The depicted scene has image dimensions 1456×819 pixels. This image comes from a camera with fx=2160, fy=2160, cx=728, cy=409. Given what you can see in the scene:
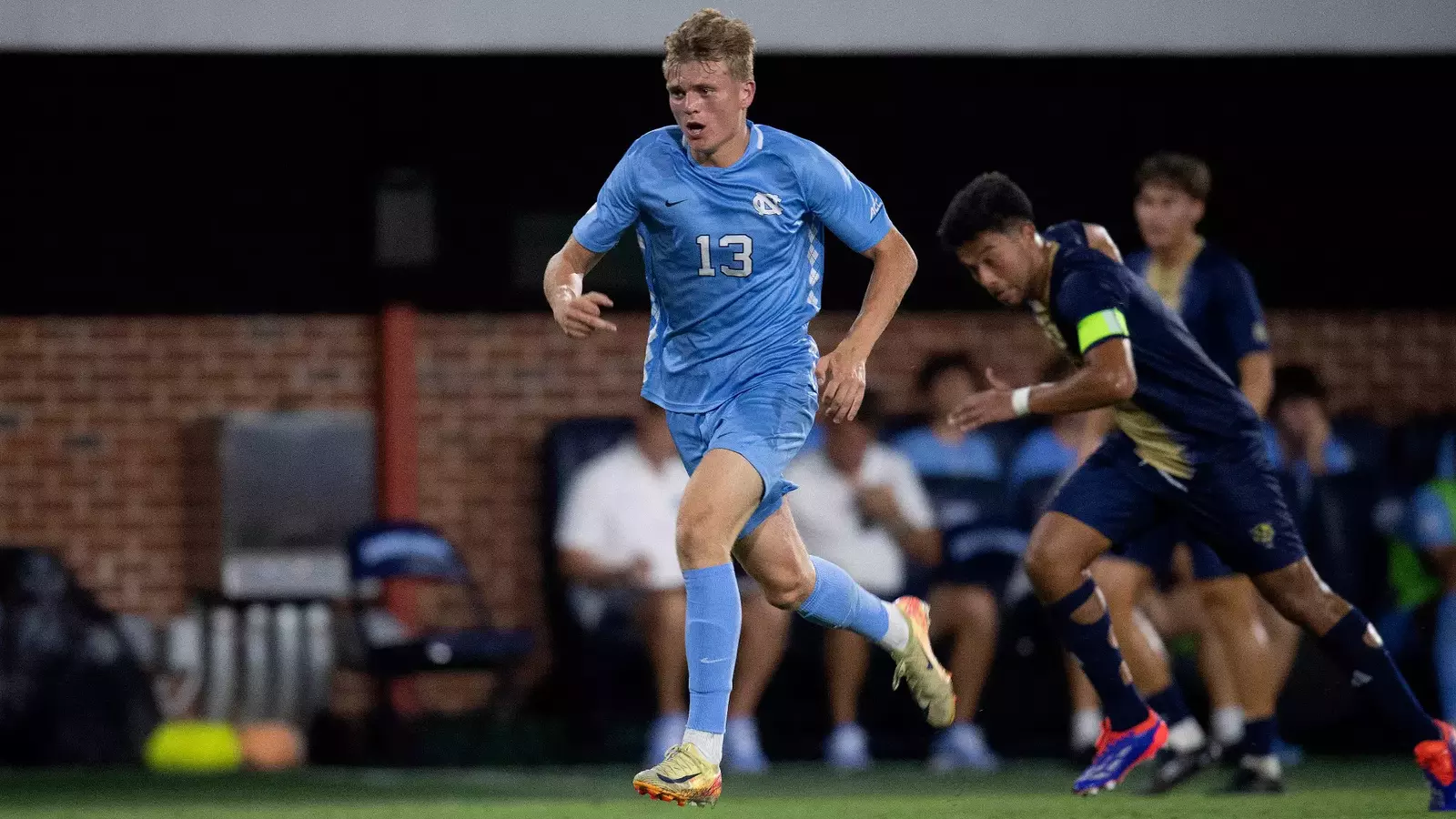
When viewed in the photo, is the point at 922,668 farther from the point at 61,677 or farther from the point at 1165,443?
the point at 61,677

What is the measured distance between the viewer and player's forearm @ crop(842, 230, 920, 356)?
19.4ft

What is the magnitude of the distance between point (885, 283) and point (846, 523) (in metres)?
4.19

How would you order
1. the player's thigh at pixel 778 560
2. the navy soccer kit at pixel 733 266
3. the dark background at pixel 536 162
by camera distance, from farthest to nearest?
the dark background at pixel 536 162 → the player's thigh at pixel 778 560 → the navy soccer kit at pixel 733 266

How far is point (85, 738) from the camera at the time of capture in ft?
34.3

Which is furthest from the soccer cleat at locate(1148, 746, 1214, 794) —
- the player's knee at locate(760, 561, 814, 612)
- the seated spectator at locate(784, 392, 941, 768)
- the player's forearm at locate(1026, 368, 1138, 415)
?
the seated spectator at locate(784, 392, 941, 768)

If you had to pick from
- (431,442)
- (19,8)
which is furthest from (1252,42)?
(19,8)

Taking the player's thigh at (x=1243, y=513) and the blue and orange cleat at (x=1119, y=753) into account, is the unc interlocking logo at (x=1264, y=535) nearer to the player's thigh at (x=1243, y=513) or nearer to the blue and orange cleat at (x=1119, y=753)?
the player's thigh at (x=1243, y=513)

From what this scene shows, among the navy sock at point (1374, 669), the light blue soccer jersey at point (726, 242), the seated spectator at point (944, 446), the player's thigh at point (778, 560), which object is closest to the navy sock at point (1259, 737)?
the navy sock at point (1374, 669)

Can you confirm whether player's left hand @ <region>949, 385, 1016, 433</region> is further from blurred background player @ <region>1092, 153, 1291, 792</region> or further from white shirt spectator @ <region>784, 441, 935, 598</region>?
white shirt spectator @ <region>784, 441, 935, 598</region>

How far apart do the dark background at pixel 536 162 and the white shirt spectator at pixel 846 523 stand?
249cm

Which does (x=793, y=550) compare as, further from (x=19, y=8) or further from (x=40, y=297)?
(x=40, y=297)

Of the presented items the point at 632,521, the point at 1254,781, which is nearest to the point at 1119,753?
the point at 1254,781

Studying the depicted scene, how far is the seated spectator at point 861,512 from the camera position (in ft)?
33.2

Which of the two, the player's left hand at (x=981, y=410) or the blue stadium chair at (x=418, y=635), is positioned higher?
the player's left hand at (x=981, y=410)
